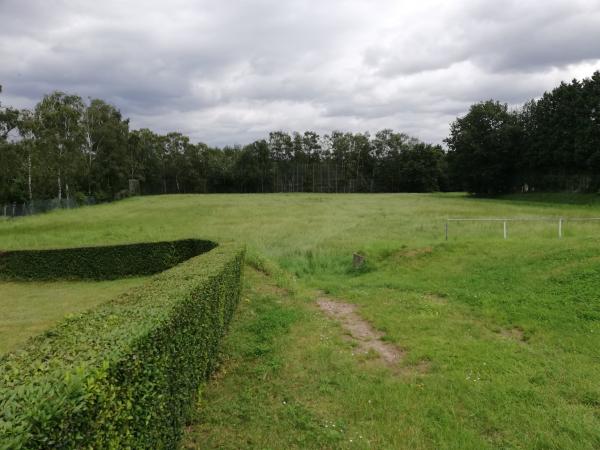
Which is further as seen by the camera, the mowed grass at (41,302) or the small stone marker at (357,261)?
the small stone marker at (357,261)

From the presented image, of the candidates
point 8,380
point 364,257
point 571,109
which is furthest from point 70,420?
point 571,109

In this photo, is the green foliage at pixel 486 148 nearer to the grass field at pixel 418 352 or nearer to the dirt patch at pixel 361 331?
the grass field at pixel 418 352

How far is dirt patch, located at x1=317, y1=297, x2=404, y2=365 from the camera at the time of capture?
24.4 feet

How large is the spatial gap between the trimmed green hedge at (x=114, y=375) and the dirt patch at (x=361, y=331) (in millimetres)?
3152

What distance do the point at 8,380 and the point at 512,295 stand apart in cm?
1031

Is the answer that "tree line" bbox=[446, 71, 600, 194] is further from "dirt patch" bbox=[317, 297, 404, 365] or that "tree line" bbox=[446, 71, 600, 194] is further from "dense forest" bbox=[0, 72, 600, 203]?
"dirt patch" bbox=[317, 297, 404, 365]

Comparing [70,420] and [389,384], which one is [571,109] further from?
[70,420]

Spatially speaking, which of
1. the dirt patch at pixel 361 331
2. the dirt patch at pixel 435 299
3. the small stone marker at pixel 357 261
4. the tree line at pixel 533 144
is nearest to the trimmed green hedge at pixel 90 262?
the small stone marker at pixel 357 261

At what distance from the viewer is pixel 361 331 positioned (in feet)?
28.5

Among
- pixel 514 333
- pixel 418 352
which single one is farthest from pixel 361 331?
pixel 514 333

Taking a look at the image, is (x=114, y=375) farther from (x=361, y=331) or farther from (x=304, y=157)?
(x=304, y=157)

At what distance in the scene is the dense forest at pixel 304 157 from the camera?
159 feet

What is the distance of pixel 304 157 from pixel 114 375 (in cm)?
10379

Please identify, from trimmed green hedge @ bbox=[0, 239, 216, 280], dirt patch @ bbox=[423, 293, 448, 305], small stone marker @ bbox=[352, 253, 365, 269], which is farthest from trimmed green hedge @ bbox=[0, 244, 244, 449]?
trimmed green hedge @ bbox=[0, 239, 216, 280]
